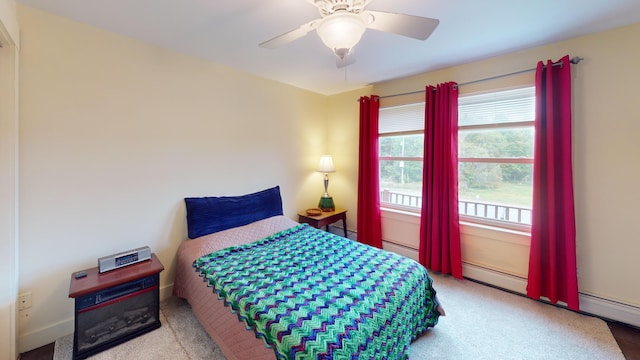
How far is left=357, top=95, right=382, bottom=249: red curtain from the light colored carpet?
133 centimetres

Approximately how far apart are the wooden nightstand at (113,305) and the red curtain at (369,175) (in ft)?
8.18

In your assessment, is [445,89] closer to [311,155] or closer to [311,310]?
[311,155]

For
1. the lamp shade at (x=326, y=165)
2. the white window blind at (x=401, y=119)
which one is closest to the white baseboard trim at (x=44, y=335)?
the lamp shade at (x=326, y=165)

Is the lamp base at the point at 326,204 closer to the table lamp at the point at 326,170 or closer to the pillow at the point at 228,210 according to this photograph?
the table lamp at the point at 326,170

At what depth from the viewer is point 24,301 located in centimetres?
170

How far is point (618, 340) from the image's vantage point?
180 centimetres

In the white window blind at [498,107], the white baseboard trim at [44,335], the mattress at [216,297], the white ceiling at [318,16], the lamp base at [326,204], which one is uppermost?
the white ceiling at [318,16]

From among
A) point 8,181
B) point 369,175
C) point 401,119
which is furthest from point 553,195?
point 8,181

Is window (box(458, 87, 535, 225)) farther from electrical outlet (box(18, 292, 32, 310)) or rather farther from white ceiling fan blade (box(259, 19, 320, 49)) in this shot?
electrical outlet (box(18, 292, 32, 310))

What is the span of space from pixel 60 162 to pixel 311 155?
2658 mm

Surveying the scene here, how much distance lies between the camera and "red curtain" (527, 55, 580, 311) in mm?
2068

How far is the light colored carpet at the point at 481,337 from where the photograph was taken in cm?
169

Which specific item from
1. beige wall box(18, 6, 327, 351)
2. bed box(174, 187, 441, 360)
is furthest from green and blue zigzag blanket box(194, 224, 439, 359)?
beige wall box(18, 6, 327, 351)

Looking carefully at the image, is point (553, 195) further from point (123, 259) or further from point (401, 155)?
point (123, 259)
